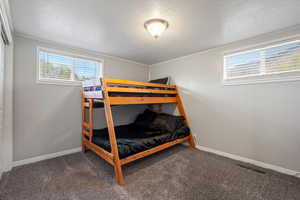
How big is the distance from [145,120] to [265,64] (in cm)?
268

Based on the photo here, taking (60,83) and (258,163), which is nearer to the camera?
(258,163)

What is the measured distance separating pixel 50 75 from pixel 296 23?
4.14m

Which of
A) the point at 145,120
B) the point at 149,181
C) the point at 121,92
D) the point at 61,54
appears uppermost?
the point at 61,54

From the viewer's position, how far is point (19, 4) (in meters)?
1.49

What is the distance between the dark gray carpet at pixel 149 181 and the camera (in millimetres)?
1549

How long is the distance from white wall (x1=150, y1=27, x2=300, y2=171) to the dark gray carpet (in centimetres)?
35

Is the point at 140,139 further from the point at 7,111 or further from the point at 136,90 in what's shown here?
the point at 7,111

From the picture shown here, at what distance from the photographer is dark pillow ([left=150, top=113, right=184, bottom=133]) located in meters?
2.89

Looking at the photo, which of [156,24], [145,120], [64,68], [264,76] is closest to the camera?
[156,24]

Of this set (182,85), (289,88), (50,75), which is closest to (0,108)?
(50,75)

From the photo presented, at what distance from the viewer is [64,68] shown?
8.80ft

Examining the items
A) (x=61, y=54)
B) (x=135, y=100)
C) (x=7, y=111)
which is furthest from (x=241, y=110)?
(x=7, y=111)

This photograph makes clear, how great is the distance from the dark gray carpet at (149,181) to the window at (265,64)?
1521 millimetres

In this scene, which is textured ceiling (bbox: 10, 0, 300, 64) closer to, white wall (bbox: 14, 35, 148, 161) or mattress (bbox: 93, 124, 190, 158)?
white wall (bbox: 14, 35, 148, 161)
